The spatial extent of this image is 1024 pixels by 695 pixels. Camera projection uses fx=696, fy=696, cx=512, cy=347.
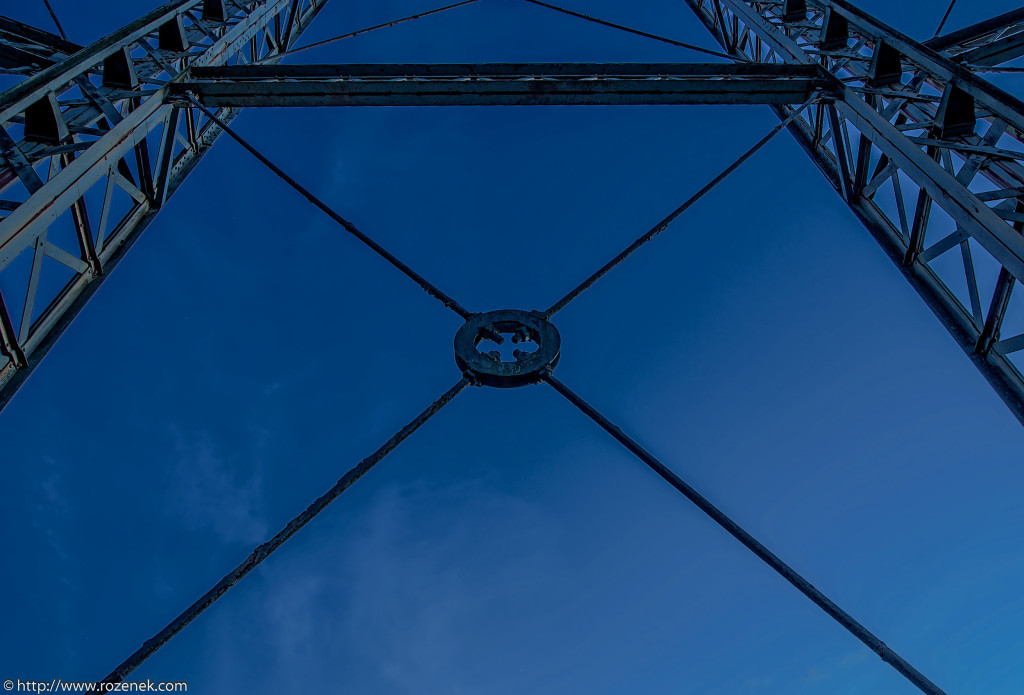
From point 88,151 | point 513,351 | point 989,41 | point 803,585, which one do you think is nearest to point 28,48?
point 88,151

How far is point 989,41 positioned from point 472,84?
418cm

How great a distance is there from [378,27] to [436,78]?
4.30 meters

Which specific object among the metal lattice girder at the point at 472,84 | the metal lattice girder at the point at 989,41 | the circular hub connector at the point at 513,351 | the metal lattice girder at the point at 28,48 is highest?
the metal lattice girder at the point at 28,48

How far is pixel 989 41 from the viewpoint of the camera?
18.3ft

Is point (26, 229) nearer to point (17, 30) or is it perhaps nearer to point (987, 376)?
point (17, 30)

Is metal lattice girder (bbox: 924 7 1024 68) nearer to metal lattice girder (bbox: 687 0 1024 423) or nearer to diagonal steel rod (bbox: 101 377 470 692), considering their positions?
metal lattice girder (bbox: 687 0 1024 423)

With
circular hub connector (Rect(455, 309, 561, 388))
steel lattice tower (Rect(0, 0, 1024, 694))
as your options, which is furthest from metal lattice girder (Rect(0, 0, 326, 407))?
circular hub connector (Rect(455, 309, 561, 388))

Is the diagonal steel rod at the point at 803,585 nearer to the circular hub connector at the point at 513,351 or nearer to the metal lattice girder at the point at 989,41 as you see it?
the circular hub connector at the point at 513,351

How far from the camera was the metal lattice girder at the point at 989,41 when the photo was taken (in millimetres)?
5195

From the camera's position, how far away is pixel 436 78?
5.91 metres

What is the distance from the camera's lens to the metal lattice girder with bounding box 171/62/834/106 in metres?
5.82

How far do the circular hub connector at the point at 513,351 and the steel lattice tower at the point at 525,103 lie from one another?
0.01 meters

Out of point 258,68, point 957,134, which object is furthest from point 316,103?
point 957,134

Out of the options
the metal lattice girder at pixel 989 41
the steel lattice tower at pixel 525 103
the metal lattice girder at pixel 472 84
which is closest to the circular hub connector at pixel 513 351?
the steel lattice tower at pixel 525 103
